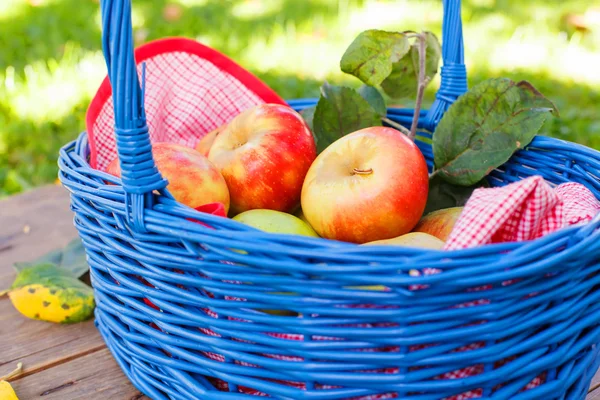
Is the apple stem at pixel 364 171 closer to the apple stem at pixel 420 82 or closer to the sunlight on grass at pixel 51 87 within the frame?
the apple stem at pixel 420 82

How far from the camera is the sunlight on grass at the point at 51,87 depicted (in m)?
2.38

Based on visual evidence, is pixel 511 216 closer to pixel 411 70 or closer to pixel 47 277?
pixel 411 70

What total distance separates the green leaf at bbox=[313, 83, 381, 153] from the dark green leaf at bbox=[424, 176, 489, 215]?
152 millimetres

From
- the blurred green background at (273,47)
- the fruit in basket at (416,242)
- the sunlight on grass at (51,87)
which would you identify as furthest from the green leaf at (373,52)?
the sunlight on grass at (51,87)

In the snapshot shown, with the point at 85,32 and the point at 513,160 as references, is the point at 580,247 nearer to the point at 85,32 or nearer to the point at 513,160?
the point at 513,160

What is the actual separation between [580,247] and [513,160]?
46cm

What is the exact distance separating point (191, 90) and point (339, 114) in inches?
11.9

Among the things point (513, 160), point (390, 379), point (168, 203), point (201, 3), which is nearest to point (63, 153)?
point (168, 203)

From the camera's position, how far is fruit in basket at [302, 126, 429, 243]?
2.95ft

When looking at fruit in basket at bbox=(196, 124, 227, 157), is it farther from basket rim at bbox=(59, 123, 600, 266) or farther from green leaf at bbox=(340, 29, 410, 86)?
basket rim at bbox=(59, 123, 600, 266)

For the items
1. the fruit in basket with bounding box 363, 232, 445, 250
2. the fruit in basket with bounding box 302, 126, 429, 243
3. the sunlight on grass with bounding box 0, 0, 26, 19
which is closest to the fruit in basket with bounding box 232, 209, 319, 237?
the fruit in basket with bounding box 302, 126, 429, 243

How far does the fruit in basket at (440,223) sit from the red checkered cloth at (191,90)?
15.3 inches

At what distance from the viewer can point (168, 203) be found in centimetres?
73

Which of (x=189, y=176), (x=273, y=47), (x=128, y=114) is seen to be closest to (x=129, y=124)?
(x=128, y=114)
